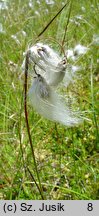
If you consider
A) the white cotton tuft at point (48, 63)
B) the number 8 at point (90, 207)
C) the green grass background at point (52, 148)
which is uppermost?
the white cotton tuft at point (48, 63)

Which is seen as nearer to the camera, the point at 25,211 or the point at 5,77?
the point at 25,211

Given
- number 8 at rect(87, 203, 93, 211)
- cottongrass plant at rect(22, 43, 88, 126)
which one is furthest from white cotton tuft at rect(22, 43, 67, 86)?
number 8 at rect(87, 203, 93, 211)

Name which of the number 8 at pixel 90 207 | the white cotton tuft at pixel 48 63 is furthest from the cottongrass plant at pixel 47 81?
the number 8 at pixel 90 207

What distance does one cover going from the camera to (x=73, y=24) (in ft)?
9.58

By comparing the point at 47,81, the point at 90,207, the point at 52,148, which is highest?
the point at 47,81

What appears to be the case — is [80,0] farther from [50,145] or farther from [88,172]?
[88,172]

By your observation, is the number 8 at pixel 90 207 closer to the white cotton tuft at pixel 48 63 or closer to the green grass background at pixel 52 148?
the green grass background at pixel 52 148

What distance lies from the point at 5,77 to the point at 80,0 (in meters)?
1.56

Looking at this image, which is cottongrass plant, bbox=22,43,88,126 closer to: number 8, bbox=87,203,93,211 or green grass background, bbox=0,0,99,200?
green grass background, bbox=0,0,99,200

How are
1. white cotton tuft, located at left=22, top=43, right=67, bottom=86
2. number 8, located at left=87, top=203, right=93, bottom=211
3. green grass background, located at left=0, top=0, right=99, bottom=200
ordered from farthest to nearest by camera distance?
1. green grass background, located at left=0, top=0, right=99, bottom=200
2. number 8, located at left=87, top=203, right=93, bottom=211
3. white cotton tuft, located at left=22, top=43, right=67, bottom=86

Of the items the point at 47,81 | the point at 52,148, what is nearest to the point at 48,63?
the point at 47,81

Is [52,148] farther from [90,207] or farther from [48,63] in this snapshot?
[48,63]

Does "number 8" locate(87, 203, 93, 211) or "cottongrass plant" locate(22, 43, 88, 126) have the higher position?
"cottongrass plant" locate(22, 43, 88, 126)

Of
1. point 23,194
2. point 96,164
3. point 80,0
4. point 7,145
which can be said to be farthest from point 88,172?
point 80,0
